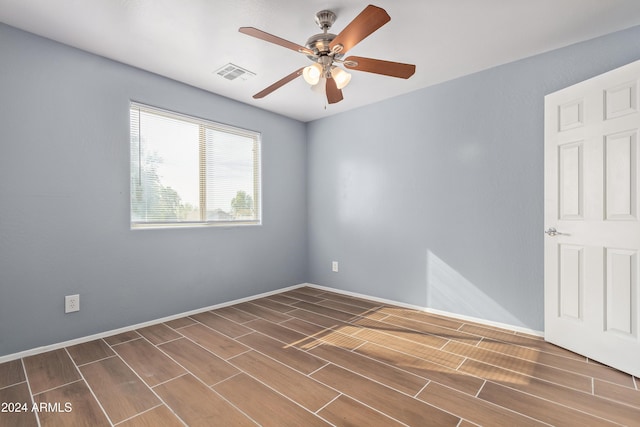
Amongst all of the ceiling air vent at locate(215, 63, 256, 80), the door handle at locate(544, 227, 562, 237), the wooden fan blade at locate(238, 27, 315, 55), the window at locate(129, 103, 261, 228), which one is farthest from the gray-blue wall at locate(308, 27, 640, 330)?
the wooden fan blade at locate(238, 27, 315, 55)

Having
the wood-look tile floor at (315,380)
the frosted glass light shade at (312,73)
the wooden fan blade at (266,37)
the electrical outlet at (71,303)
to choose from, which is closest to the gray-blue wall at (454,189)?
the wood-look tile floor at (315,380)

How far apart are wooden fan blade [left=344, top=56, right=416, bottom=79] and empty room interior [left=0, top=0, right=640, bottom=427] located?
0.5 inches

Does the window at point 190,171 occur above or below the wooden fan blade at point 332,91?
below

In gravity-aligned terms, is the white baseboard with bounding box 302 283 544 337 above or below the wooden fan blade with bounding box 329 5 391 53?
below

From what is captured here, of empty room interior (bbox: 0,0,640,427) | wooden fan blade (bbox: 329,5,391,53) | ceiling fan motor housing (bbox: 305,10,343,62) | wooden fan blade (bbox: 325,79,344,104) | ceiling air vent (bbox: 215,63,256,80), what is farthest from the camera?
ceiling air vent (bbox: 215,63,256,80)

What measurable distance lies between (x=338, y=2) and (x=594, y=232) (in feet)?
7.64

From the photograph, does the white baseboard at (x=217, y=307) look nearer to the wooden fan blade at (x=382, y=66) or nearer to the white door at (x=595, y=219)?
the white door at (x=595, y=219)

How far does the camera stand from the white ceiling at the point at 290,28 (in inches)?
78.3

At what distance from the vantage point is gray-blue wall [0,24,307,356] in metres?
2.21

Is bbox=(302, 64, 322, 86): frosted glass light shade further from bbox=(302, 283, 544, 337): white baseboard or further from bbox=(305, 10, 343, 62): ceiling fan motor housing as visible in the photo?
bbox=(302, 283, 544, 337): white baseboard

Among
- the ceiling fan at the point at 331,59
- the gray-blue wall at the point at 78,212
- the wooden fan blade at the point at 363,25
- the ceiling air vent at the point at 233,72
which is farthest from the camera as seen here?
the ceiling air vent at the point at 233,72

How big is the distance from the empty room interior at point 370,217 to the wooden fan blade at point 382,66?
0.01 metres

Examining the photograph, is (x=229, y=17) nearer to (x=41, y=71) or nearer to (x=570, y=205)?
(x=41, y=71)

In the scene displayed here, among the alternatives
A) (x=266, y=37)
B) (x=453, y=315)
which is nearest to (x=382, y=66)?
(x=266, y=37)
